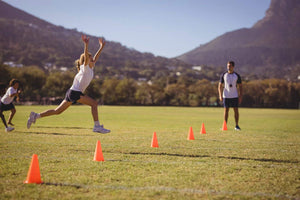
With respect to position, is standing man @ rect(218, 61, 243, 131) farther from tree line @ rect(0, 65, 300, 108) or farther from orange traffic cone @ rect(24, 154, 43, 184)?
tree line @ rect(0, 65, 300, 108)

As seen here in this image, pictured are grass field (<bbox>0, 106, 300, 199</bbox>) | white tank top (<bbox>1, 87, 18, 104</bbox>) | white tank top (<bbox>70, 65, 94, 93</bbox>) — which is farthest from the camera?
white tank top (<bbox>1, 87, 18, 104</bbox>)

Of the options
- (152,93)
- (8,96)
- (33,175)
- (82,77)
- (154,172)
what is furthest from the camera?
(152,93)

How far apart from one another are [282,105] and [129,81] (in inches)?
2013

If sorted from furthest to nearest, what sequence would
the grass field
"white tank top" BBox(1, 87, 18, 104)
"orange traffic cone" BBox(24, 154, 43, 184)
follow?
"white tank top" BBox(1, 87, 18, 104), "orange traffic cone" BBox(24, 154, 43, 184), the grass field

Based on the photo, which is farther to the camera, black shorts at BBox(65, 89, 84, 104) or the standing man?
the standing man

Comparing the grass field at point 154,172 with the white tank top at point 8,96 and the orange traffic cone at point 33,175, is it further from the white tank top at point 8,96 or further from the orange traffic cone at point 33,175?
the white tank top at point 8,96

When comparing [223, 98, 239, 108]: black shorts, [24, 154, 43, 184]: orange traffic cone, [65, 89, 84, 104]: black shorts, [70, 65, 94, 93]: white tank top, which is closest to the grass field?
[24, 154, 43, 184]: orange traffic cone

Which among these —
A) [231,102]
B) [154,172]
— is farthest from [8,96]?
[231,102]

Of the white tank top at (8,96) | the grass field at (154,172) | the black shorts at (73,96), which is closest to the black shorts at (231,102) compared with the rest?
the grass field at (154,172)

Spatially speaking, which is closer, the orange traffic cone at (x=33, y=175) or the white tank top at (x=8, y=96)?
the orange traffic cone at (x=33, y=175)

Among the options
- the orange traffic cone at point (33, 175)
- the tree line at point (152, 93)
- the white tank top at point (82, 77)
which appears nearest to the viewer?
the orange traffic cone at point (33, 175)

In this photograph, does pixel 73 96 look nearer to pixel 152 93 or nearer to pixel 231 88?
pixel 231 88

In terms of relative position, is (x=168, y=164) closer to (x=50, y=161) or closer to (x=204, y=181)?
(x=204, y=181)

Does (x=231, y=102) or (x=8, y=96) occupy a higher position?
(x=231, y=102)
